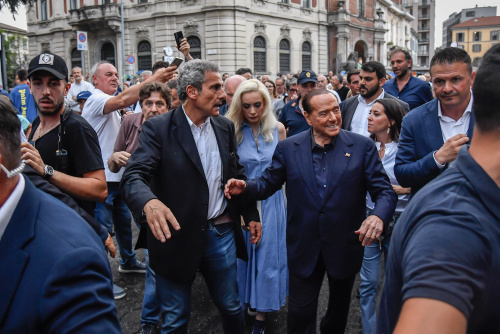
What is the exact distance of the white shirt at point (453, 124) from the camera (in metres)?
3.04

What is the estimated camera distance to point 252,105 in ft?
13.4

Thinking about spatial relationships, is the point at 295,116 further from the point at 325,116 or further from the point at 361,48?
the point at 361,48

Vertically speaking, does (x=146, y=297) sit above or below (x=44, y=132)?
below

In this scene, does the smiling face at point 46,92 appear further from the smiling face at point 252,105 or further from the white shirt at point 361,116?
the white shirt at point 361,116

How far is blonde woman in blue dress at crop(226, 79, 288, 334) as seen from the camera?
3.96m

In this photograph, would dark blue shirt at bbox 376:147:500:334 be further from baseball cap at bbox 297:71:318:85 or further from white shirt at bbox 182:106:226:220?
baseball cap at bbox 297:71:318:85

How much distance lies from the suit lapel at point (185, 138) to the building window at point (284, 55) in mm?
33608

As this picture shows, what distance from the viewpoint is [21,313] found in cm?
115

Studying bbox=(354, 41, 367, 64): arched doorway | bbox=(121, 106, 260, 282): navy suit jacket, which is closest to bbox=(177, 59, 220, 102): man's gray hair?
bbox=(121, 106, 260, 282): navy suit jacket

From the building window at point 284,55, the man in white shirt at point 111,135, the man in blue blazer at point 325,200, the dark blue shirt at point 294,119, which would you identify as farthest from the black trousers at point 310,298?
the building window at point 284,55

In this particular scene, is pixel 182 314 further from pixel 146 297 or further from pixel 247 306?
pixel 247 306

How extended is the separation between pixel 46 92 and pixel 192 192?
4.25 feet

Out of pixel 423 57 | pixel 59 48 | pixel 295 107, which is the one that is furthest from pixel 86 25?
pixel 423 57

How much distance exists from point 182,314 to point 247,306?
4.39 ft
